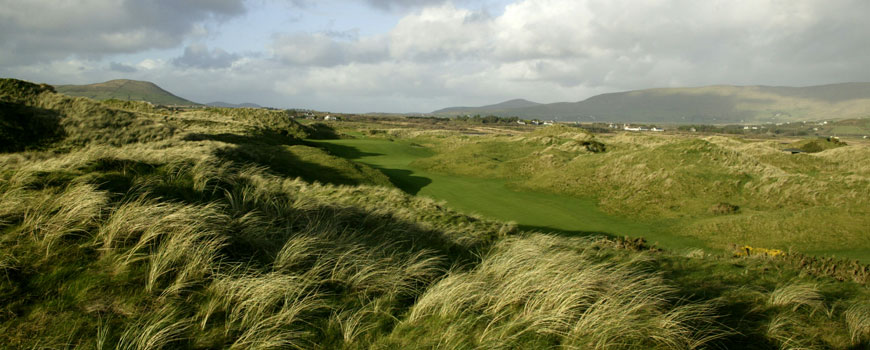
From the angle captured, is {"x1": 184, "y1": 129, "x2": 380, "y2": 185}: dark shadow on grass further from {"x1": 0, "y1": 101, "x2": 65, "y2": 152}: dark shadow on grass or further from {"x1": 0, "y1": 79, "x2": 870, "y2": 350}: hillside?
{"x1": 0, "y1": 79, "x2": 870, "y2": 350}: hillside

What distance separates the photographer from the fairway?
10.7 meters

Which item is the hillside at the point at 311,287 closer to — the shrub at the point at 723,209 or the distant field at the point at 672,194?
the distant field at the point at 672,194

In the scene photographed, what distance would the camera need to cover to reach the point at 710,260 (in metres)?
5.68

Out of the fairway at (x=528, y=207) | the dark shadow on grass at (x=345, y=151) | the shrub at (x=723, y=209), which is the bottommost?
the fairway at (x=528, y=207)

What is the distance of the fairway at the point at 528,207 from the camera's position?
35.2ft

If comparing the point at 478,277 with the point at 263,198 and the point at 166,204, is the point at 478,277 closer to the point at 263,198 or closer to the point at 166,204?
the point at 166,204

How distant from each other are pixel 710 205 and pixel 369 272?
12.9 metres

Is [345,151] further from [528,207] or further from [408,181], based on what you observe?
[528,207]

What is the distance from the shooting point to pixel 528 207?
13.3m

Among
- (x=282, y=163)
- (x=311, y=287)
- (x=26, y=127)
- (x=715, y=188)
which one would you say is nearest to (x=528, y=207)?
(x=715, y=188)

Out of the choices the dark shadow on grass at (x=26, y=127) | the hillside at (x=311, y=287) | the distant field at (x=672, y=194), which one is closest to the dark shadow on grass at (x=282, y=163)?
the dark shadow on grass at (x=26, y=127)

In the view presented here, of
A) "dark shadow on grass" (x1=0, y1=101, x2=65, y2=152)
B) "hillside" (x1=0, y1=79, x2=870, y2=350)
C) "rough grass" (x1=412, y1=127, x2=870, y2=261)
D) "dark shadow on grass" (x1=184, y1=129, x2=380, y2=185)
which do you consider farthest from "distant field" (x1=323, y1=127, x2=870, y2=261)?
"dark shadow on grass" (x1=0, y1=101, x2=65, y2=152)

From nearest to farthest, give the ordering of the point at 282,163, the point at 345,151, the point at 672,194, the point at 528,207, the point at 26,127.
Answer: the point at 26,127, the point at 282,163, the point at 528,207, the point at 672,194, the point at 345,151

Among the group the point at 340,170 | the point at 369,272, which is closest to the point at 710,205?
the point at 340,170
